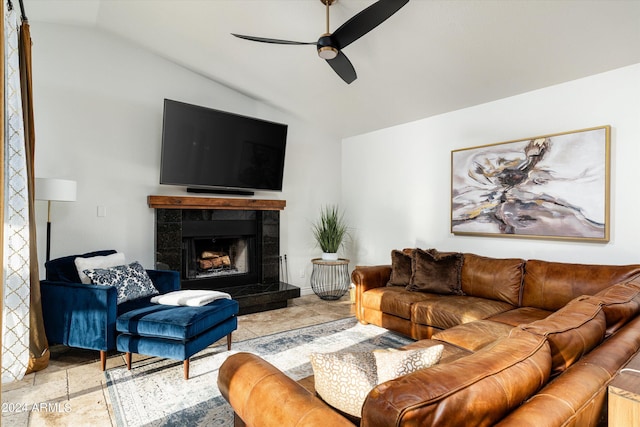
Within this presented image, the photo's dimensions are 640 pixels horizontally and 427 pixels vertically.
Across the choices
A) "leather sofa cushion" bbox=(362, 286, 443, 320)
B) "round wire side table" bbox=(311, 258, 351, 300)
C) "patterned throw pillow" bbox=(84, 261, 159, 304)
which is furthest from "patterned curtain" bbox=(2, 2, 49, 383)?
"round wire side table" bbox=(311, 258, 351, 300)

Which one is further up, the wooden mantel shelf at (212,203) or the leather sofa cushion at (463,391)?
the wooden mantel shelf at (212,203)

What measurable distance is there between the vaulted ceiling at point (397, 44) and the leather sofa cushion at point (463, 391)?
8.45 ft

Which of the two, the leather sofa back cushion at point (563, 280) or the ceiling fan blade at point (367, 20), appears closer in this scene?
the ceiling fan blade at point (367, 20)

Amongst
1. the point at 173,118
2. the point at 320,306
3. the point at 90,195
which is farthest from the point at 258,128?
the point at 320,306

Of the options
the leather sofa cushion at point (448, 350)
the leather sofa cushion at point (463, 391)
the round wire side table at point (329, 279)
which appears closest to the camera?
the leather sofa cushion at point (463, 391)

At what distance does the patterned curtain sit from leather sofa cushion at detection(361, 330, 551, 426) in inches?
116

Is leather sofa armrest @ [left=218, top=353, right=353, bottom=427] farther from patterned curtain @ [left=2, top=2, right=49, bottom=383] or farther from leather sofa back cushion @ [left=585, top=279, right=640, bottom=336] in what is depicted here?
patterned curtain @ [left=2, top=2, right=49, bottom=383]

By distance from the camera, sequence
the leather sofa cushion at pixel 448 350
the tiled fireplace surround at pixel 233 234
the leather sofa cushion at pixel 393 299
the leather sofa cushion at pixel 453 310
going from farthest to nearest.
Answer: the tiled fireplace surround at pixel 233 234
the leather sofa cushion at pixel 393 299
the leather sofa cushion at pixel 453 310
the leather sofa cushion at pixel 448 350

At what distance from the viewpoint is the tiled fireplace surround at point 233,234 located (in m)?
4.17

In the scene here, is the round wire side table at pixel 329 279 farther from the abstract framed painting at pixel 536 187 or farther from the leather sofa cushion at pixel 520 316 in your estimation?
the leather sofa cushion at pixel 520 316

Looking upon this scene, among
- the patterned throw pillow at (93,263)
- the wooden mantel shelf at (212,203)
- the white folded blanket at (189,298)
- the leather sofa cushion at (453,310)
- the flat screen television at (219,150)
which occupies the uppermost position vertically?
the flat screen television at (219,150)

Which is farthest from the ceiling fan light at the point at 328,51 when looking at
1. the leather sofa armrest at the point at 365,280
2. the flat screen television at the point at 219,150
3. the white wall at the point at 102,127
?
the white wall at the point at 102,127

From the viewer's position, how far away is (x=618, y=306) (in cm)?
162

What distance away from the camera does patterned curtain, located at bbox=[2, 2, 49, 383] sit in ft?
8.55
